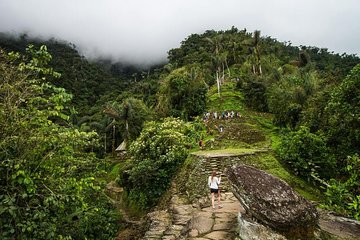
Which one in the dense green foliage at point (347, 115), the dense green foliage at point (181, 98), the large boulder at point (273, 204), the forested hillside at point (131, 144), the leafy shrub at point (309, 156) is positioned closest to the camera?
the forested hillside at point (131, 144)

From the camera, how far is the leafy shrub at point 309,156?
14203mm

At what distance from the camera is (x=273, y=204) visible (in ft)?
22.8

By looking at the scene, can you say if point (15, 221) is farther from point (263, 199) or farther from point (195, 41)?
point (195, 41)

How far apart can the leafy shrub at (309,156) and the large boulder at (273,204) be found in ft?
24.5

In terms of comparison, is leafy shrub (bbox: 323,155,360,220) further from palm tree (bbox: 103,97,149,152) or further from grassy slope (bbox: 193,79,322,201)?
palm tree (bbox: 103,97,149,152)

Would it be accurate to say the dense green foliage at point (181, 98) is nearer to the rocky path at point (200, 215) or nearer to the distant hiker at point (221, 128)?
the distant hiker at point (221, 128)

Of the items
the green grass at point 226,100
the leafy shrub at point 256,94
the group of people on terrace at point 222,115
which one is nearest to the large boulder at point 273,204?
the group of people on terrace at point 222,115

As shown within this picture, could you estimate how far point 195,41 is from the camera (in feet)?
260

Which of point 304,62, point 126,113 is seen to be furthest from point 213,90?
point 304,62

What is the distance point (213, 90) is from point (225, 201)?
123 ft

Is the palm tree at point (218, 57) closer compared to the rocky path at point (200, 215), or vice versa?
the rocky path at point (200, 215)

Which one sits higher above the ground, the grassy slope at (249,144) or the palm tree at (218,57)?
Answer: the palm tree at (218,57)

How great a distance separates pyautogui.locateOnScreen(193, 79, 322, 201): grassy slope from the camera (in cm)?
1366

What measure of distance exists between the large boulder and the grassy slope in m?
6.09
